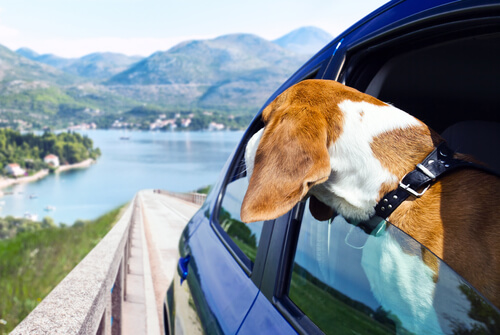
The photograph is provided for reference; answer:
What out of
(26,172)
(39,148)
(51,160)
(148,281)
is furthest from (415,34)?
(51,160)

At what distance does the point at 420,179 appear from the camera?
4.65 feet

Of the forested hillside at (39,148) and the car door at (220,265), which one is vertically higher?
the car door at (220,265)

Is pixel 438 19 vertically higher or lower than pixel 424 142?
higher

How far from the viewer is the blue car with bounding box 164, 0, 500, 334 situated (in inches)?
47.1

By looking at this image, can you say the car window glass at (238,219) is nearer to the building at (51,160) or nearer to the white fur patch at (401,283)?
the white fur patch at (401,283)

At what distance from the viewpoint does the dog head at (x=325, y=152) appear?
4.12ft

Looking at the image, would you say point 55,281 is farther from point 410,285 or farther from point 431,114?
point 410,285

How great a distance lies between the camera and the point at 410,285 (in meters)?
1.24

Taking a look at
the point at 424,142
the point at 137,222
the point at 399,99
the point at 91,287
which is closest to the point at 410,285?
the point at 424,142

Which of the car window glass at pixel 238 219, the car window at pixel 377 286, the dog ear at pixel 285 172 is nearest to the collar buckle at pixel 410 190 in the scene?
the car window at pixel 377 286

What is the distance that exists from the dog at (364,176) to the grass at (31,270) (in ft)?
13.9

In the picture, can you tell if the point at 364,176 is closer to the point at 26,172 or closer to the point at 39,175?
the point at 26,172

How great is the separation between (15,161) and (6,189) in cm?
782

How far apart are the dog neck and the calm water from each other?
81593 millimetres
